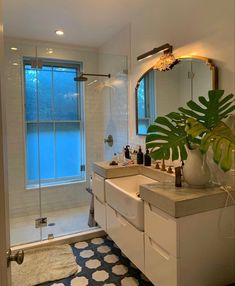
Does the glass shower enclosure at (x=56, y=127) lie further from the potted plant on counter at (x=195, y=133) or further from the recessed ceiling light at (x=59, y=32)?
the potted plant on counter at (x=195, y=133)

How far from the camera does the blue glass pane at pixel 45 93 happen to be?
3.45 m

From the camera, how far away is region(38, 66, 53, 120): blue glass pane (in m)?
3.45

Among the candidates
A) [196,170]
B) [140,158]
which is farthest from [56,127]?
[196,170]

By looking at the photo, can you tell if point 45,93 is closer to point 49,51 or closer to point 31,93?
point 31,93

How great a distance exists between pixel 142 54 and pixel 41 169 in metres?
2.17

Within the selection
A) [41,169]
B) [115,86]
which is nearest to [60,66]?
[115,86]

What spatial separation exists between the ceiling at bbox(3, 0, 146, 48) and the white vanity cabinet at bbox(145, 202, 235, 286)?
216cm

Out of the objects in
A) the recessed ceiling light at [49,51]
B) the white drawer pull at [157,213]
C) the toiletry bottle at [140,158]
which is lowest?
the white drawer pull at [157,213]

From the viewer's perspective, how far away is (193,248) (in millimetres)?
1426

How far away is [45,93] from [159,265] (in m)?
2.79

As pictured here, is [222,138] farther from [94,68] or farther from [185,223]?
[94,68]

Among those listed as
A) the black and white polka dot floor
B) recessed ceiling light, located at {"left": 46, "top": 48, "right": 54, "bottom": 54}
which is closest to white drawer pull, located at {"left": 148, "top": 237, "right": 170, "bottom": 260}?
the black and white polka dot floor

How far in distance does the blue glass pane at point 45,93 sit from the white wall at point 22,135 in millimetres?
234

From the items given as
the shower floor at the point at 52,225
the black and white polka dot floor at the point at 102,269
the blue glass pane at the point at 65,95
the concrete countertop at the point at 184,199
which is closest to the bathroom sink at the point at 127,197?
the concrete countertop at the point at 184,199
